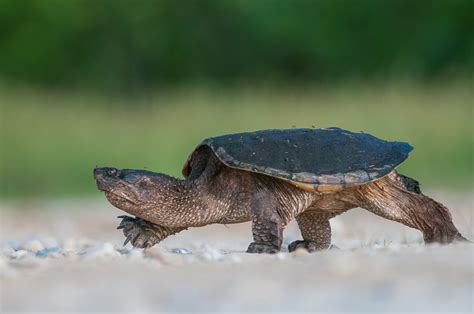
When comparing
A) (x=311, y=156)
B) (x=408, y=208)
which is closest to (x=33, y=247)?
(x=311, y=156)

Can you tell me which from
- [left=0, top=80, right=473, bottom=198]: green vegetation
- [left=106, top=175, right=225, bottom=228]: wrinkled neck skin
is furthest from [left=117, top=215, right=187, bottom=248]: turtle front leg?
[left=0, top=80, right=473, bottom=198]: green vegetation

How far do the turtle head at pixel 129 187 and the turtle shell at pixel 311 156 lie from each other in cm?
35

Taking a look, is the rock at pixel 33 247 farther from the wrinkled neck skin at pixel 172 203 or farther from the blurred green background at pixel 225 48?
the blurred green background at pixel 225 48

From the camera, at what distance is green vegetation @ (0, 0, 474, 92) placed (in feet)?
92.4

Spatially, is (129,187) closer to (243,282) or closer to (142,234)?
(142,234)

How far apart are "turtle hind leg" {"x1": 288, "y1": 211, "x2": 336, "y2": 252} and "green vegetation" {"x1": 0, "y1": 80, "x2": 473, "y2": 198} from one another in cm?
621

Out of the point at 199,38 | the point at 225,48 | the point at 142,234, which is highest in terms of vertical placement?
the point at 199,38

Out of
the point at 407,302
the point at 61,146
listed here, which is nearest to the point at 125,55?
the point at 61,146

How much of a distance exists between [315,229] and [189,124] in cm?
1040

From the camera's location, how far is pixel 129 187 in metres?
4.77

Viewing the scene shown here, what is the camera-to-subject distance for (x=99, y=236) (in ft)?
27.4

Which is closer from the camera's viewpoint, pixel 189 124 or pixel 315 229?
pixel 315 229

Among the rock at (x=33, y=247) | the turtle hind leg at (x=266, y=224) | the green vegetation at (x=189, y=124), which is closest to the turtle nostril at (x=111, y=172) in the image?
the turtle hind leg at (x=266, y=224)

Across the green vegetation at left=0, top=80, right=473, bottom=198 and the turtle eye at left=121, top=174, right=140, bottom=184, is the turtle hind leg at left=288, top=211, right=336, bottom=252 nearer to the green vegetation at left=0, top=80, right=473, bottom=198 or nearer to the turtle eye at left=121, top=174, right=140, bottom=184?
the turtle eye at left=121, top=174, right=140, bottom=184
